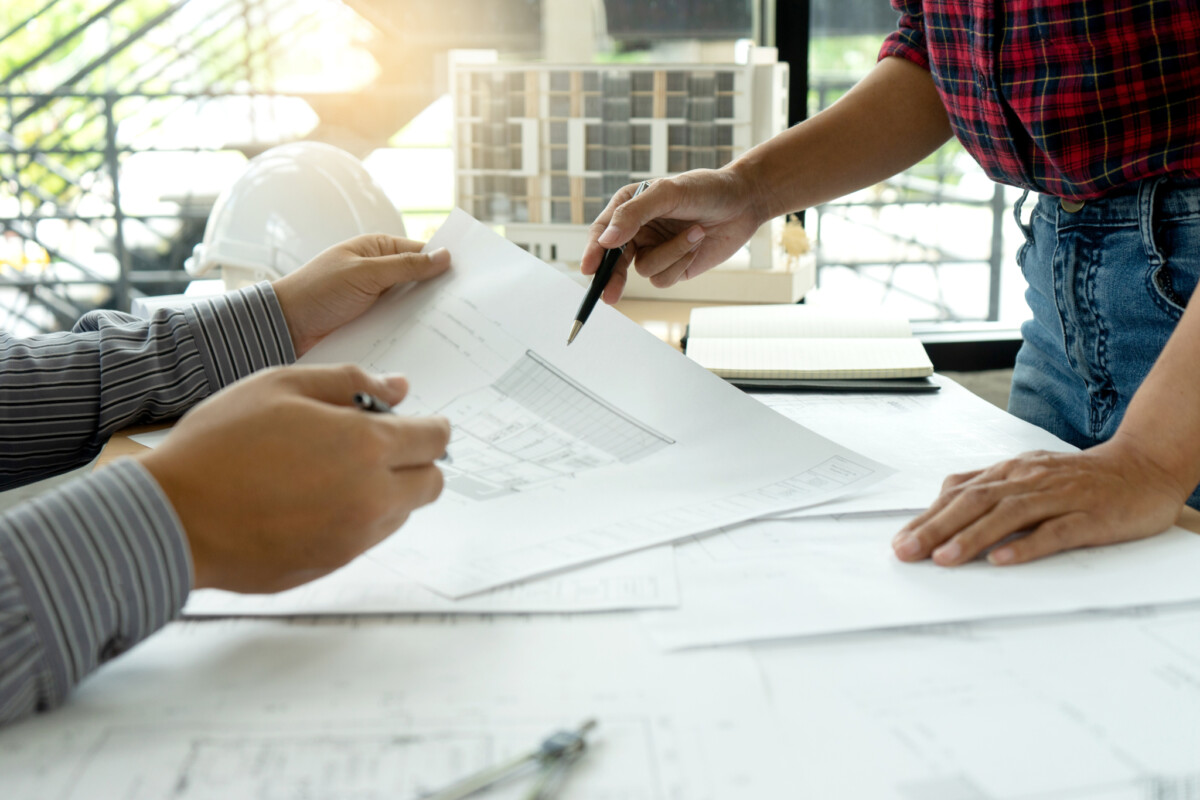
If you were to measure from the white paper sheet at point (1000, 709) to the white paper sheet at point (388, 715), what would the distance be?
24 mm

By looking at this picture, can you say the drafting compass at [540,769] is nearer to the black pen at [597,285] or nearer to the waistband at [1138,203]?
the black pen at [597,285]

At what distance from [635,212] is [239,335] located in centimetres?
36

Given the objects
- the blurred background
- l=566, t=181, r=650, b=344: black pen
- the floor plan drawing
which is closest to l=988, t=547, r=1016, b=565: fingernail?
the floor plan drawing

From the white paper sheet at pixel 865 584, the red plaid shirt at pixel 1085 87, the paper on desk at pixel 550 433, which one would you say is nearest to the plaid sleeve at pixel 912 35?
the red plaid shirt at pixel 1085 87

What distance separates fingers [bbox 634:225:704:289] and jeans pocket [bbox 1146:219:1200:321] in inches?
15.0

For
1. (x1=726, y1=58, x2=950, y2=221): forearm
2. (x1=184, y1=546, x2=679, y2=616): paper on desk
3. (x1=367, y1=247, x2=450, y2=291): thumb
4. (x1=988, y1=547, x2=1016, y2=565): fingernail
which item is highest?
(x1=726, y1=58, x2=950, y2=221): forearm

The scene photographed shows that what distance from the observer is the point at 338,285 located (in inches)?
32.1

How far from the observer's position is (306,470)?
445mm

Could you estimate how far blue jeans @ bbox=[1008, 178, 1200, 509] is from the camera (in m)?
0.73

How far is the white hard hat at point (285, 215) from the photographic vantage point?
1125mm

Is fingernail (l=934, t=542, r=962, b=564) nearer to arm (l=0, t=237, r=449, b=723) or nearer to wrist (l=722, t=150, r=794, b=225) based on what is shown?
arm (l=0, t=237, r=449, b=723)

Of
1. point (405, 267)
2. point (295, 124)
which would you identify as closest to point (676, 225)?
point (405, 267)

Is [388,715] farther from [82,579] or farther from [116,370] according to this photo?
[116,370]

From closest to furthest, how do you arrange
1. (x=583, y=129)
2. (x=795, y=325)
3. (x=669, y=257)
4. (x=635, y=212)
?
1. (x=635, y=212)
2. (x=669, y=257)
3. (x=795, y=325)
4. (x=583, y=129)
